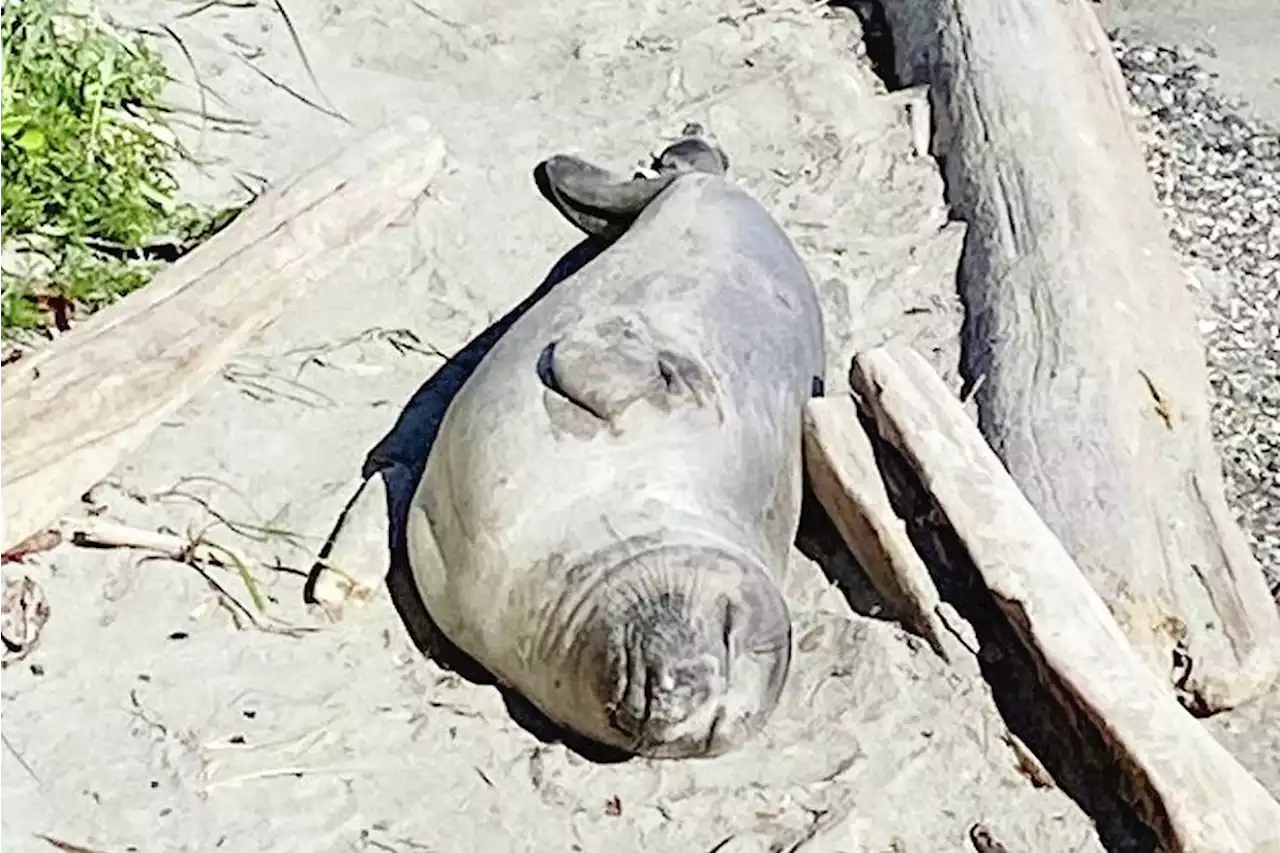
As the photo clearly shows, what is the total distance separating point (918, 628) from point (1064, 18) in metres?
2.09

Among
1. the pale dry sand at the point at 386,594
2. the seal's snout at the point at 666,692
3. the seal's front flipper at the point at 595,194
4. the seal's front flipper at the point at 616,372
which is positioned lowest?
the pale dry sand at the point at 386,594

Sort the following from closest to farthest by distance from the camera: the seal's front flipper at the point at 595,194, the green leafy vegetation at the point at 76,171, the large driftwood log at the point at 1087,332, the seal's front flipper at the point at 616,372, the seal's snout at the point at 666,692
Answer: the seal's snout at the point at 666,692, the seal's front flipper at the point at 616,372, the large driftwood log at the point at 1087,332, the green leafy vegetation at the point at 76,171, the seal's front flipper at the point at 595,194

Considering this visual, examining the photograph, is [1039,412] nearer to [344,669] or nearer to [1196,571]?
[1196,571]

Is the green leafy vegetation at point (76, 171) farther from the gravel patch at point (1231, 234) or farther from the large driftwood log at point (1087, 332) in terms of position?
the gravel patch at point (1231, 234)

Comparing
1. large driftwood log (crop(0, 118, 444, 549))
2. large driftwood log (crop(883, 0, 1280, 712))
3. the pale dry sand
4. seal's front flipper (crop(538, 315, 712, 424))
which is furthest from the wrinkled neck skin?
large driftwood log (crop(0, 118, 444, 549))

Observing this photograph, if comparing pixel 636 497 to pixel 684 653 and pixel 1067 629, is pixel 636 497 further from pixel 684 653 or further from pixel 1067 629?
pixel 1067 629

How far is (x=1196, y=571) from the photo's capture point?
3.99 metres

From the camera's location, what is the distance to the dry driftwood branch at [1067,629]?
339cm

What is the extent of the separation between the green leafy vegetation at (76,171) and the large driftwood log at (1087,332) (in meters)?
1.63

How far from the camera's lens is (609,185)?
16.0ft

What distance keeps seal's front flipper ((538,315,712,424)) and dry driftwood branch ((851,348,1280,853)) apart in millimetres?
306

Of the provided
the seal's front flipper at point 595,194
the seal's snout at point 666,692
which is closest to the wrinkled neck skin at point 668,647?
the seal's snout at point 666,692

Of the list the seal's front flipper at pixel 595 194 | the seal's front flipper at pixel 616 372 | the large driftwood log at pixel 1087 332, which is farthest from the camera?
the seal's front flipper at pixel 595 194

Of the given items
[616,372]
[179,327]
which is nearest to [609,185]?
[179,327]
